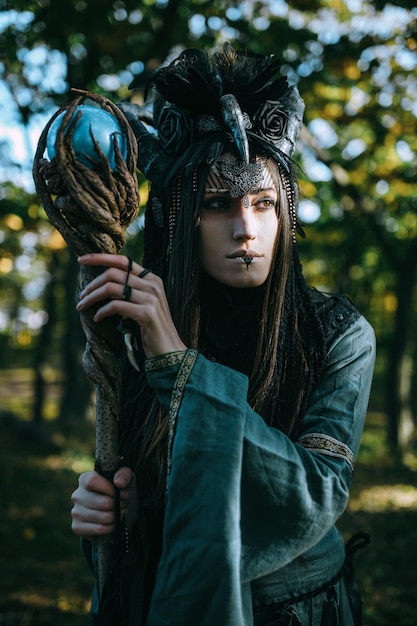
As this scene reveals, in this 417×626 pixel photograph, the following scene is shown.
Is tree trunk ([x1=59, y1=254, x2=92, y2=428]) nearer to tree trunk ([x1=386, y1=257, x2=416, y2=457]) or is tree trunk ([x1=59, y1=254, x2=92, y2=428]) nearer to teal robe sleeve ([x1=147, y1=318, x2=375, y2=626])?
tree trunk ([x1=386, y1=257, x2=416, y2=457])

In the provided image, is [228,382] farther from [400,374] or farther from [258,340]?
[400,374]

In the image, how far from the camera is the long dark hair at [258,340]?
5.78 ft

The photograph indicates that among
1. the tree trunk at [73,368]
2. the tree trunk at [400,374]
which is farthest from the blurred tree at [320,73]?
the tree trunk at [73,368]

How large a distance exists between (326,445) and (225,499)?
375 mm

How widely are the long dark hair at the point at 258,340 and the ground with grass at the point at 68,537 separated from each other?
381cm

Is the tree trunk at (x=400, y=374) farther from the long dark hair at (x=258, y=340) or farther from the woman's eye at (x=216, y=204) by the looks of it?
the woman's eye at (x=216, y=204)

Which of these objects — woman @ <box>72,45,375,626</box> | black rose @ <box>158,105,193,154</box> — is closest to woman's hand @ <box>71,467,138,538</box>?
woman @ <box>72,45,375,626</box>

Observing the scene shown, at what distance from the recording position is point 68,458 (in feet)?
34.7

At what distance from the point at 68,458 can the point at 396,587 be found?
6.72m

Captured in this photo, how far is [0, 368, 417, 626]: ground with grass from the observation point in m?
5.10

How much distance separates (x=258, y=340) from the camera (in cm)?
181

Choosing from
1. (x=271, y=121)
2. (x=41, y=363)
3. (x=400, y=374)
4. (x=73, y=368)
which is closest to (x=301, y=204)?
(x=271, y=121)

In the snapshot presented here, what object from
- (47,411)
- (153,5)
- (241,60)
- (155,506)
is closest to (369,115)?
(153,5)

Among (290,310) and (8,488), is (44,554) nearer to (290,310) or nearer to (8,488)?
(8,488)
